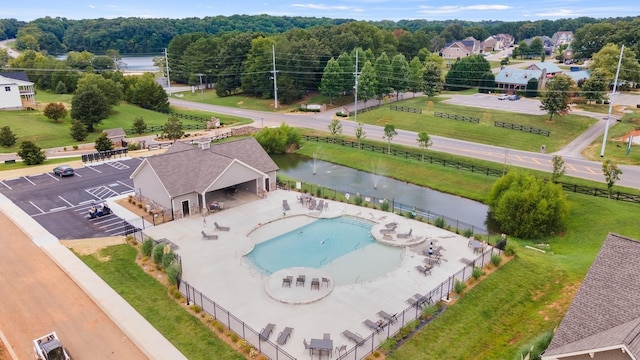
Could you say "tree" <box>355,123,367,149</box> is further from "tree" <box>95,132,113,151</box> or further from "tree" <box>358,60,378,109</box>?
"tree" <box>95,132,113,151</box>

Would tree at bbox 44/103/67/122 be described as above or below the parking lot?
above

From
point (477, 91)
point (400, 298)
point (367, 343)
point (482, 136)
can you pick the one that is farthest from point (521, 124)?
point (367, 343)

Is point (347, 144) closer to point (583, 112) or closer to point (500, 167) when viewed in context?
point (500, 167)

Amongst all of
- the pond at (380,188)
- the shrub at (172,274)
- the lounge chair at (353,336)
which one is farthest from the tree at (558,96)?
the shrub at (172,274)

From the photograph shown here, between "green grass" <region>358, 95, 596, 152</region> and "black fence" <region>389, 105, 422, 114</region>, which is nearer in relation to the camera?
"green grass" <region>358, 95, 596, 152</region>

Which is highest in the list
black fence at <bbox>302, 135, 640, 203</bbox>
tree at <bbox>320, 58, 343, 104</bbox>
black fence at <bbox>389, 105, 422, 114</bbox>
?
tree at <bbox>320, 58, 343, 104</bbox>

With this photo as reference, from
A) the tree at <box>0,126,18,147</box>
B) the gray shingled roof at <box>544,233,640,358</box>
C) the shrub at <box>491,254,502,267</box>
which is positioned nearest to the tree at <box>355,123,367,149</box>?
the shrub at <box>491,254,502,267</box>

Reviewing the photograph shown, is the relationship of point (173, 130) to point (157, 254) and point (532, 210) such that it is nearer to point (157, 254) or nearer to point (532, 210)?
point (157, 254)
